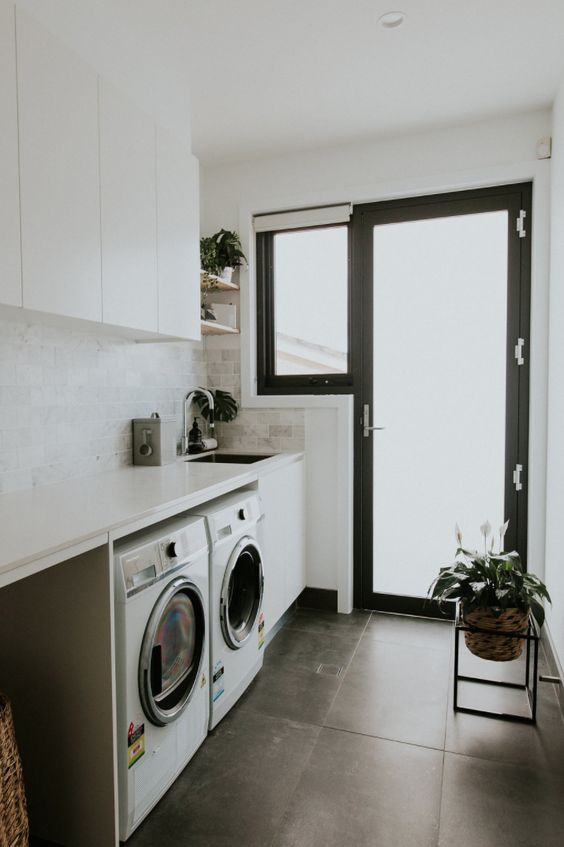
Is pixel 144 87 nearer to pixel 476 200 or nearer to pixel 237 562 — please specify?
pixel 476 200

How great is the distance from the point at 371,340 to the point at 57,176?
1.98 metres

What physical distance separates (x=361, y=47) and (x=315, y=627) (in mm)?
2766

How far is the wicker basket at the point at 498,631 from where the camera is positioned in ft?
6.98

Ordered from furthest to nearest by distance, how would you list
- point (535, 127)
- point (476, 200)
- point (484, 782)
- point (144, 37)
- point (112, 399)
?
point (476, 200) → point (535, 127) → point (112, 399) → point (144, 37) → point (484, 782)

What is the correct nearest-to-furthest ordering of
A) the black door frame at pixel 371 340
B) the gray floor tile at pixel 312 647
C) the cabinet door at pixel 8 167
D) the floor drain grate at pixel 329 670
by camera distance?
the cabinet door at pixel 8 167 → the floor drain grate at pixel 329 670 → the gray floor tile at pixel 312 647 → the black door frame at pixel 371 340

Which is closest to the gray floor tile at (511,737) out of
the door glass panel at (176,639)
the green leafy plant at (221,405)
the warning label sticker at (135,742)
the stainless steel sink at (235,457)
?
the door glass panel at (176,639)

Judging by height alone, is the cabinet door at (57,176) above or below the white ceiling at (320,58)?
below

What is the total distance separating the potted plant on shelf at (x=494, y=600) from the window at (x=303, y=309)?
137 cm

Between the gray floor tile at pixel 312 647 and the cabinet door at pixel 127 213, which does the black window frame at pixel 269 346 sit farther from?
the gray floor tile at pixel 312 647

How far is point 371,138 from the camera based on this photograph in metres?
3.05

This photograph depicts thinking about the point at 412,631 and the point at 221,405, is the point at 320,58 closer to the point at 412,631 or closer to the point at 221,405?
the point at 221,405

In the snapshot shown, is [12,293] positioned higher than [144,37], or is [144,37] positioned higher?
[144,37]

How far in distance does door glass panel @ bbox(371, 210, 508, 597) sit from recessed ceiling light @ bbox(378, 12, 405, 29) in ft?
3.66

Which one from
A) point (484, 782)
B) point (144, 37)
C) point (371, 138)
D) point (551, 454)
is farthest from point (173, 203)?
point (484, 782)
